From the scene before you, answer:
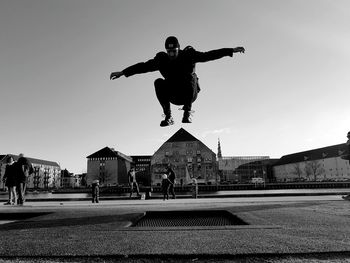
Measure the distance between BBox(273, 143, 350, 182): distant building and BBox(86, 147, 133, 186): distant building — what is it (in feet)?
182

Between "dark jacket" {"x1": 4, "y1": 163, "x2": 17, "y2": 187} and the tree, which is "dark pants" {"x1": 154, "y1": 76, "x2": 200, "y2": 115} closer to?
"dark jacket" {"x1": 4, "y1": 163, "x2": 17, "y2": 187}

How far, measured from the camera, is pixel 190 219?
6.12 metres

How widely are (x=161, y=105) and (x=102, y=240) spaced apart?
2.97 metres

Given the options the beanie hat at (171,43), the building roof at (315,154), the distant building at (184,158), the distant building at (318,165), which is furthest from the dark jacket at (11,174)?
the building roof at (315,154)

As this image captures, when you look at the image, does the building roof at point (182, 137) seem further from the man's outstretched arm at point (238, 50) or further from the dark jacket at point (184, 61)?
the man's outstretched arm at point (238, 50)

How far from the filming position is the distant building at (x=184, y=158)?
73875 mm

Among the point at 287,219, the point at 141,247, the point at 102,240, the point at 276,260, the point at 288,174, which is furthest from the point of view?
the point at 288,174

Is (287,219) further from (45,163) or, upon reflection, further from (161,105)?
(45,163)

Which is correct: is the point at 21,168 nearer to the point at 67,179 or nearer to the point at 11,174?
the point at 11,174

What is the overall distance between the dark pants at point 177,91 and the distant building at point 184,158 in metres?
68.5

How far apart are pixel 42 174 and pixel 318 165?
104m

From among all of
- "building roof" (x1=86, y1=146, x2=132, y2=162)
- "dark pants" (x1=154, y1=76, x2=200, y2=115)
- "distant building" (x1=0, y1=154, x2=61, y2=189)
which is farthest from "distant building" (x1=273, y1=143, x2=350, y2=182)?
"distant building" (x1=0, y1=154, x2=61, y2=189)

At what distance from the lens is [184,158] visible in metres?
73.4

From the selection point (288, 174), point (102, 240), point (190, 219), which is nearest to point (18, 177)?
point (190, 219)
